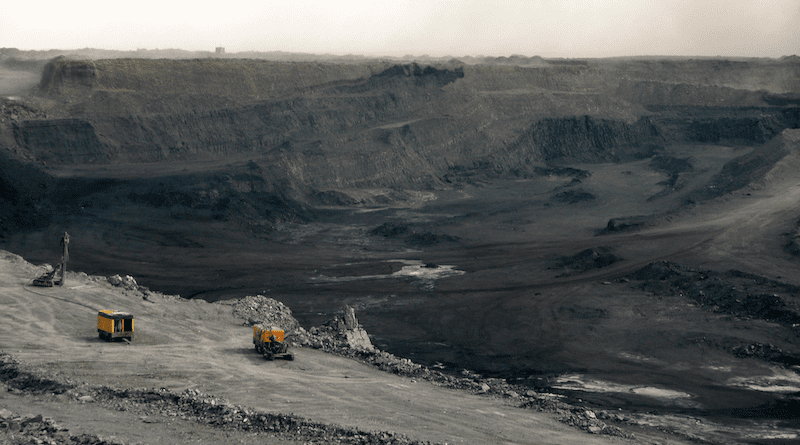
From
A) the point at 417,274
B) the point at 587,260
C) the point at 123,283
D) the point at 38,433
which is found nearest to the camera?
the point at 38,433

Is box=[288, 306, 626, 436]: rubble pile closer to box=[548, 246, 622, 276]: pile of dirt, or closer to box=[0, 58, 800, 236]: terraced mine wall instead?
box=[548, 246, 622, 276]: pile of dirt

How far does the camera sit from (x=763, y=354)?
114 ft

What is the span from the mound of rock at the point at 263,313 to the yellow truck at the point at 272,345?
515 centimetres

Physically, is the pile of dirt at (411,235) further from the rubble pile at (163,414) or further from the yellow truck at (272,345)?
the rubble pile at (163,414)

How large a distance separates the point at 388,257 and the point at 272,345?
86.1 ft

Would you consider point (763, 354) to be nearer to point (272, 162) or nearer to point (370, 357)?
point (370, 357)

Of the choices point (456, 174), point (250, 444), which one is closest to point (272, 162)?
point (456, 174)

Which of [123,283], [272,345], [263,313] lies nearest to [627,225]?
[263,313]

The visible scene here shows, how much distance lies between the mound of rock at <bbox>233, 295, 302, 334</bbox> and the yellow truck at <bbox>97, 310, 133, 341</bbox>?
19.8ft

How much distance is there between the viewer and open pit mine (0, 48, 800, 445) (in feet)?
79.3

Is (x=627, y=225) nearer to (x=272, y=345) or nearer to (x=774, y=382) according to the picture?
(x=774, y=382)

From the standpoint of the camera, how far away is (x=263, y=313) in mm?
35406

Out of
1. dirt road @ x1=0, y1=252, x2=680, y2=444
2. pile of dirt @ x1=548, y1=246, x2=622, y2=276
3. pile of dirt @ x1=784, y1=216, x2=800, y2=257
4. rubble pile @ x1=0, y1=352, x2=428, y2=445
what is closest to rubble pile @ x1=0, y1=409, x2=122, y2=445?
rubble pile @ x1=0, y1=352, x2=428, y2=445

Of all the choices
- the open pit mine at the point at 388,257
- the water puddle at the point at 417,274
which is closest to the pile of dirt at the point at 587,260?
the open pit mine at the point at 388,257
